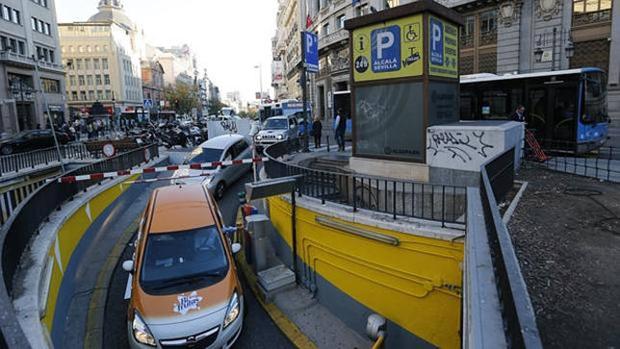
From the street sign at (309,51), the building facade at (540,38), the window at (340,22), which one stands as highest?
the window at (340,22)

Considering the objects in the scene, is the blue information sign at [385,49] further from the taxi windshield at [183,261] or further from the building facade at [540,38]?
the building facade at [540,38]

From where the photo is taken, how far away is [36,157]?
679 inches

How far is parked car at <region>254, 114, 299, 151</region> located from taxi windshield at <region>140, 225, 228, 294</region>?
54.8ft

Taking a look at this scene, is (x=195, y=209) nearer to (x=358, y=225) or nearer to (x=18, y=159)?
(x=358, y=225)

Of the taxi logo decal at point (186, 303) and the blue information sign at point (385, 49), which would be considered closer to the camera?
the taxi logo decal at point (186, 303)

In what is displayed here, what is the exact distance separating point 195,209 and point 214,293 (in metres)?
1.91

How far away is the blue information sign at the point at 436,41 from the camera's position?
931 centimetres

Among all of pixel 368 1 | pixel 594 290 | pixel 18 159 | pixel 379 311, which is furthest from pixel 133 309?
pixel 368 1

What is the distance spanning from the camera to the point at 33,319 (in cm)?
476

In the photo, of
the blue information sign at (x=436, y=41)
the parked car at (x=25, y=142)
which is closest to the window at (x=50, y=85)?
the parked car at (x=25, y=142)

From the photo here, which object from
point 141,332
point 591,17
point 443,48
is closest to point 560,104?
point 443,48

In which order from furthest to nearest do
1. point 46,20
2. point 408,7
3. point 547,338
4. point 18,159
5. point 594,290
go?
point 46,20 → point 18,159 → point 408,7 → point 594,290 → point 547,338

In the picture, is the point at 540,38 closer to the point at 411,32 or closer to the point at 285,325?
the point at 411,32

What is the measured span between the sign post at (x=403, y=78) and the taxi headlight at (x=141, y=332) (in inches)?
258
